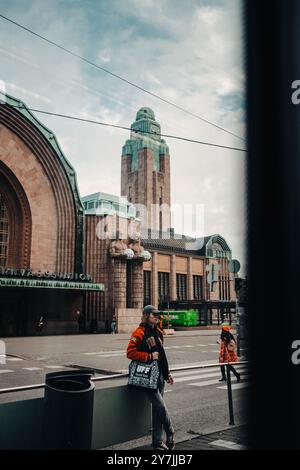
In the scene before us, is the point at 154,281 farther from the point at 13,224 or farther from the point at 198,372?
the point at 198,372

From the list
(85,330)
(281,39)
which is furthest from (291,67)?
(85,330)

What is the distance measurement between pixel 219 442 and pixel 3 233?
3219cm

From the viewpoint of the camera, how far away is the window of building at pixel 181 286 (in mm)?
64000

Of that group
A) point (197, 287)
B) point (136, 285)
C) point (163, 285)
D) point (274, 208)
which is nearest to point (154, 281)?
point (163, 285)

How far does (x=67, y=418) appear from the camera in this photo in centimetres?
455

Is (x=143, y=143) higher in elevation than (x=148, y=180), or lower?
higher

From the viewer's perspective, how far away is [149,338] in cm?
566

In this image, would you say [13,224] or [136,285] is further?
[136,285]

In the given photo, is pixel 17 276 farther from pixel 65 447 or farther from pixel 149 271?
pixel 149 271

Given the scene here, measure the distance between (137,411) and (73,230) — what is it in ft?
105

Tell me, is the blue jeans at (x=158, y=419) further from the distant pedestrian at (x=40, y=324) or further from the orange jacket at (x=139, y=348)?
the distant pedestrian at (x=40, y=324)

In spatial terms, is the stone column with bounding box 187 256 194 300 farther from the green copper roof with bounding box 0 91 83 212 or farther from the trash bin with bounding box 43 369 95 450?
the trash bin with bounding box 43 369 95 450

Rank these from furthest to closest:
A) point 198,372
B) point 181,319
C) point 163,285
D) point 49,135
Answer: point 163,285, point 181,319, point 49,135, point 198,372

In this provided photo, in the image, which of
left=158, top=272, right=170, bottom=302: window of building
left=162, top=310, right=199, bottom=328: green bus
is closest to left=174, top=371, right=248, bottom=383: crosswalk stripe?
left=162, top=310, right=199, bottom=328: green bus
